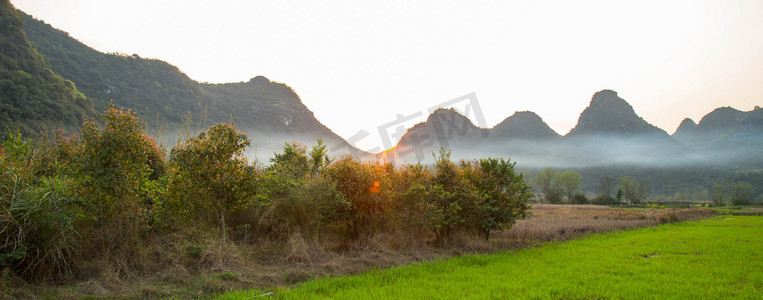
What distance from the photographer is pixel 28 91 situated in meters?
28.8

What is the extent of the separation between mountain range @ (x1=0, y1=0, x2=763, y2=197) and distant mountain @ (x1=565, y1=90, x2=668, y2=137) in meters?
0.49

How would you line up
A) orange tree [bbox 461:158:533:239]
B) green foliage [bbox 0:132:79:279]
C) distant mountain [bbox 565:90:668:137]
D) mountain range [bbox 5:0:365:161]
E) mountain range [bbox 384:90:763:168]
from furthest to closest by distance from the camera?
distant mountain [bbox 565:90:668:137]
mountain range [bbox 384:90:763:168]
mountain range [bbox 5:0:365:161]
orange tree [bbox 461:158:533:239]
green foliage [bbox 0:132:79:279]

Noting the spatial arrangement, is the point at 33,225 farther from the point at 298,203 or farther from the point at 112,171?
the point at 298,203

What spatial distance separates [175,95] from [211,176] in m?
65.9

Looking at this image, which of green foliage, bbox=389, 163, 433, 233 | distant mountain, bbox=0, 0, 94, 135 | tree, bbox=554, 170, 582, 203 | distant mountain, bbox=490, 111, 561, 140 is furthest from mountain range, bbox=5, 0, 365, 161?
distant mountain, bbox=490, 111, 561, 140

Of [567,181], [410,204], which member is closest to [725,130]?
[567,181]

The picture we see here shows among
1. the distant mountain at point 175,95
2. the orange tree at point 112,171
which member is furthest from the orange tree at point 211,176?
the distant mountain at point 175,95

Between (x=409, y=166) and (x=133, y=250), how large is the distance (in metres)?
9.98

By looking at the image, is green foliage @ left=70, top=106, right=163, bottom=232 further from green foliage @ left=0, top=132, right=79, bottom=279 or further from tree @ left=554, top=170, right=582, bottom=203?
tree @ left=554, top=170, right=582, bottom=203

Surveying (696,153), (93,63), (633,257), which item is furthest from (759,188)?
(93,63)

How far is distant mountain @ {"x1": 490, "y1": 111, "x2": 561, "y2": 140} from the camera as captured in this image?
147 meters

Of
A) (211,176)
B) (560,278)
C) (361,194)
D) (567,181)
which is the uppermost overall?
(211,176)

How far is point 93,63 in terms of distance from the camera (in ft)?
174

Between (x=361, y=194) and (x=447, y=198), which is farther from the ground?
(x=361, y=194)
